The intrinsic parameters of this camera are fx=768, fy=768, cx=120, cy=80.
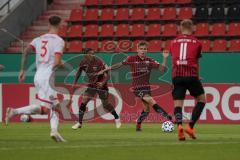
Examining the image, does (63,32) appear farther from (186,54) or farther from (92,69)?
(186,54)

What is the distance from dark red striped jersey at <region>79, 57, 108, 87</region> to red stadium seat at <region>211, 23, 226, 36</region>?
925 centimetres

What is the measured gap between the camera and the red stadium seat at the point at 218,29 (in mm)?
27891

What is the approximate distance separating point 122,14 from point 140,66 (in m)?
12.6

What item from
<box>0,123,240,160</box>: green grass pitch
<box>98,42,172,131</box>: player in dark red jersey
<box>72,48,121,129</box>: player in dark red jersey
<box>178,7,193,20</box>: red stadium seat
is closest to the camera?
A: <box>0,123,240,160</box>: green grass pitch

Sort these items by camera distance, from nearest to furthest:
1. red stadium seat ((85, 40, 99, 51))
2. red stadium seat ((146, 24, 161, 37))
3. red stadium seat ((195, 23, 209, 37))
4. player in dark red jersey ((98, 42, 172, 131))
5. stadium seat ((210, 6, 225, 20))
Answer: player in dark red jersey ((98, 42, 172, 131)) < red stadium seat ((85, 40, 99, 51)) < red stadium seat ((195, 23, 209, 37)) < red stadium seat ((146, 24, 161, 37)) < stadium seat ((210, 6, 225, 20))

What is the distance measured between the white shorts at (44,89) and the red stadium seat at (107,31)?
1698 centimetres

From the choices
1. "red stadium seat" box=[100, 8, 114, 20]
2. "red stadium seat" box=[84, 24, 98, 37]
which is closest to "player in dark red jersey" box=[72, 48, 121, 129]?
"red stadium seat" box=[84, 24, 98, 37]

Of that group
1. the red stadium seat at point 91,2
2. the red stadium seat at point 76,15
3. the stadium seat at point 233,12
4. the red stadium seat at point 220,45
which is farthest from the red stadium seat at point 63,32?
the stadium seat at point 233,12

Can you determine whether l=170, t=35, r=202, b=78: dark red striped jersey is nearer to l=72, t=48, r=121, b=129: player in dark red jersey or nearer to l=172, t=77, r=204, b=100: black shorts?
l=172, t=77, r=204, b=100: black shorts

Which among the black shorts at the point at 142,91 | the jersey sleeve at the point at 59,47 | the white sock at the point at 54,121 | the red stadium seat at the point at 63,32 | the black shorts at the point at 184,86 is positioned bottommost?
the white sock at the point at 54,121

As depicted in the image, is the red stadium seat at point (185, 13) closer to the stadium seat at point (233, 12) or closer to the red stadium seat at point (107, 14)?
the stadium seat at point (233, 12)

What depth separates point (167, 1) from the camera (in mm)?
30469

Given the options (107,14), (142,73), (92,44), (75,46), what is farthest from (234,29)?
(142,73)

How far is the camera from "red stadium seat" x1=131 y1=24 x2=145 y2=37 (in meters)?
28.7
